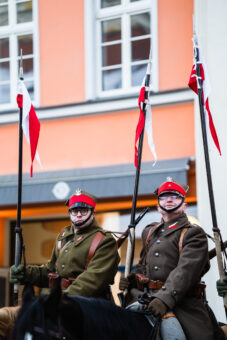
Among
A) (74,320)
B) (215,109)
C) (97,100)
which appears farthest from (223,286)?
(97,100)

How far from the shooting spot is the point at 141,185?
31.3 ft

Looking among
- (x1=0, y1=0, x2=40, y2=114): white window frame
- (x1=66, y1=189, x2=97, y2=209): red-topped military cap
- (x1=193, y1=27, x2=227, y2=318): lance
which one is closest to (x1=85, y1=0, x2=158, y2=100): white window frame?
(x1=0, y1=0, x2=40, y2=114): white window frame

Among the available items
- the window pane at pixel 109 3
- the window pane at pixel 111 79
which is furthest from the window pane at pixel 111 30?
the window pane at pixel 111 79

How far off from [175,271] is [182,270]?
2.1 inches

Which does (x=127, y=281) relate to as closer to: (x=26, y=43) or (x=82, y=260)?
(x=82, y=260)

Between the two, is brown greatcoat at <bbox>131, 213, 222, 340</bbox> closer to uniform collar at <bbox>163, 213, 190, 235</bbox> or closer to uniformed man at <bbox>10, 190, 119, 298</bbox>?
uniform collar at <bbox>163, 213, 190, 235</bbox>

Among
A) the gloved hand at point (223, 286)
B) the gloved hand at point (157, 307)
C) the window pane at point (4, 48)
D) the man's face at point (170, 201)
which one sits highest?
the window pane at point (4, 48)

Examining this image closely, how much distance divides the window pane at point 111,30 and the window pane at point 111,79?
48 centimetres

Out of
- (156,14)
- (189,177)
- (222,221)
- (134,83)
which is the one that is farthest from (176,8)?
(222,221)

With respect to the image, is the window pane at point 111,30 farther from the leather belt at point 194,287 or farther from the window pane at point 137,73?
the leather belt at point 194,287

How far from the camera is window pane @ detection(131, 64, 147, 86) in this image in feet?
33.7

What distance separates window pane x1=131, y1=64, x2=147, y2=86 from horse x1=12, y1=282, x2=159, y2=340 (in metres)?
5.94

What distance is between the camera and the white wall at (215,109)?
866 centimetres

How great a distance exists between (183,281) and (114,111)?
5.30 metres
